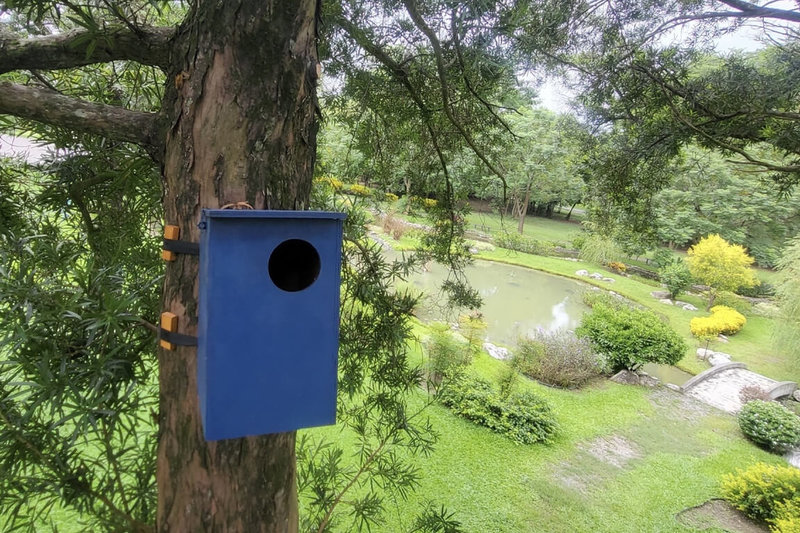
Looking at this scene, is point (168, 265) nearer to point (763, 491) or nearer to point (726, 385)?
point (763, 491)

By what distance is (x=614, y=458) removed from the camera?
607 cm

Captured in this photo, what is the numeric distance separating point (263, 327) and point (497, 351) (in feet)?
28.6

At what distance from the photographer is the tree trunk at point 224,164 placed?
0.89 meters

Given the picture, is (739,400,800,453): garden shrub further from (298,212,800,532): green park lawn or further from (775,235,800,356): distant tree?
(775,235,800,356): distant tree

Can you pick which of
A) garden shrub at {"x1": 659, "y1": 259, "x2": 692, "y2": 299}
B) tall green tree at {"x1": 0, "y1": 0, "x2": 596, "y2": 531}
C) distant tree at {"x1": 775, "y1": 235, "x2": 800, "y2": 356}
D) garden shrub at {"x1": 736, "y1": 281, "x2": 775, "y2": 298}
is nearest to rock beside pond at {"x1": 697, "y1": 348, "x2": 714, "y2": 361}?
distant tree at {"x1": 775, "y1": 235, "x2": 800, "y2": 356}

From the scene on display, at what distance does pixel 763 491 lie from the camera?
5.12 m

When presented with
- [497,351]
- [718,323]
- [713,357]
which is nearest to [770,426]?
[713,357]

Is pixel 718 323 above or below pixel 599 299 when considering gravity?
below

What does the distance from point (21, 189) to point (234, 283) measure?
147cm

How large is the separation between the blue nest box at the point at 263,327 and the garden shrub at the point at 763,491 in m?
6.27

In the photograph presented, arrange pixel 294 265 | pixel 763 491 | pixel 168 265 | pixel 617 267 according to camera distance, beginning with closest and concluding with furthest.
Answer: pixel 168 265
pixel 294 265
pixel 763 491
pixel 617 267

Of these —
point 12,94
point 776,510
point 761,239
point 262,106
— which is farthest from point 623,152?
point 761,239

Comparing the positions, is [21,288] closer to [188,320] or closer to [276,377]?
[188,320]

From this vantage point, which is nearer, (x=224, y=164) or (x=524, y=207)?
(x=224, y=164)
